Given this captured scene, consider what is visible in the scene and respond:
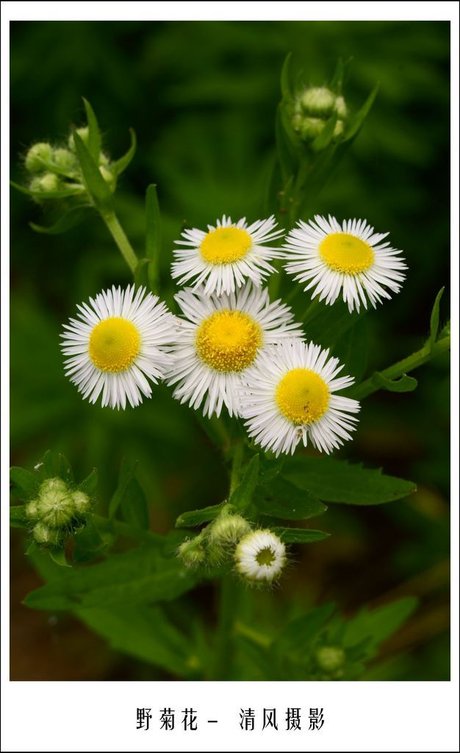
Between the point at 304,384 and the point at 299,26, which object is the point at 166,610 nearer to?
the point at 304,384

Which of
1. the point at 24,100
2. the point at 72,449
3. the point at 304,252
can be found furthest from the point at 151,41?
the point at 304,252

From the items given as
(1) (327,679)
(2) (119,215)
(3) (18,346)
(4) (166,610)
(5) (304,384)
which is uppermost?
(2) (119,215)

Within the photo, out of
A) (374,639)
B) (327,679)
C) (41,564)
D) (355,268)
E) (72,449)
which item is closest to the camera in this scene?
(355,268)

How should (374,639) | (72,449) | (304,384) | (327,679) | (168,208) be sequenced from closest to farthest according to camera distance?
(304,384)
(327,679)
(374,639)
(72,449)
(168,208)

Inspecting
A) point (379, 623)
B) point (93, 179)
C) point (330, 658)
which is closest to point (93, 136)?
point (93, 179)

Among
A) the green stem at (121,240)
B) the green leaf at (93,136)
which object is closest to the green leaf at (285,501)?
the green stem at (121,240)

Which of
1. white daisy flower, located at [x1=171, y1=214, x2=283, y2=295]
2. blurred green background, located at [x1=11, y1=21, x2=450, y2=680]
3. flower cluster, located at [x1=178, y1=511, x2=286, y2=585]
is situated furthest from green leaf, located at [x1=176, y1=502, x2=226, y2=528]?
blurred green background, located at [x1=11, y1=21, x2=450, y2=680]

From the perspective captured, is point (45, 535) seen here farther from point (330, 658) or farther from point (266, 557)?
point (330, 658)

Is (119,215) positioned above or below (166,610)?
above
